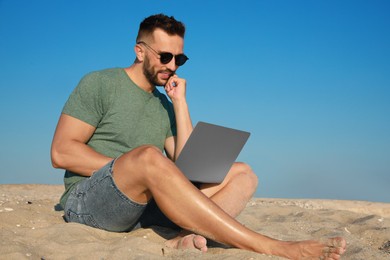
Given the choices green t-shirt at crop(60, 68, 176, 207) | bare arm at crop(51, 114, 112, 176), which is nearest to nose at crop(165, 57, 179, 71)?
green t-shirt at crop(60, 68, 176, 207)

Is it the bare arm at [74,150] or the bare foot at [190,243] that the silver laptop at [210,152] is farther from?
the bare arm at [74,150]

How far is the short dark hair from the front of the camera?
4332mm

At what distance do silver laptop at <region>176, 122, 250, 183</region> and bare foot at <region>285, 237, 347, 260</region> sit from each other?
0.89 m

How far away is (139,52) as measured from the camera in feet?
14.6

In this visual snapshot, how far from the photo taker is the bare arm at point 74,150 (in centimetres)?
377

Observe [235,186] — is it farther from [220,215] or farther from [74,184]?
[74,184]

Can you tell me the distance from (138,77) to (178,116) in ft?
1.58

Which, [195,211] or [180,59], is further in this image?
[180,59]

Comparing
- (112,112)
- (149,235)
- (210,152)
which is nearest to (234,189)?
(210,152)

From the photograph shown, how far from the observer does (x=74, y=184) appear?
3.97 m

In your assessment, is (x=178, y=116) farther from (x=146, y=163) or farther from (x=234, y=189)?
(x=146, y=163)

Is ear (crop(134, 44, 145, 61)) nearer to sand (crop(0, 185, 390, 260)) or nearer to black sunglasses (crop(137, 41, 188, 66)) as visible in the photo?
black sunglasses (crop(137, 41, 188, 66))

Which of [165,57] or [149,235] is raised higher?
[165,57]

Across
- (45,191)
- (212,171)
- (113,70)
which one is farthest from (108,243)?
(45,191)
